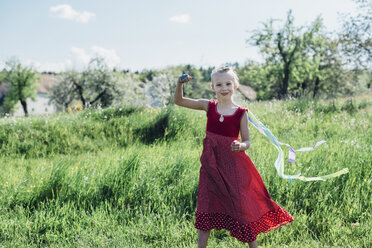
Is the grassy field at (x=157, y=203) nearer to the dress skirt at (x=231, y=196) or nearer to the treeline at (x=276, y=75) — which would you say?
the dress skirt at (x=231, y=196)

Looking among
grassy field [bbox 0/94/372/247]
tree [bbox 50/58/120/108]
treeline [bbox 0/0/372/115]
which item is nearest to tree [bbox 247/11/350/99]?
treeline [bbox 0/0/372/115]

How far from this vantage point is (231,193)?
8.41 ft

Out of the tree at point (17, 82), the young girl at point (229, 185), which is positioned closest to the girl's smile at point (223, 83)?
the young girl at point (229, 185)

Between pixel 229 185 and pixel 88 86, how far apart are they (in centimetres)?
4564

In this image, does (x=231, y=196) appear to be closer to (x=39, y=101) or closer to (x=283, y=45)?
(x=283, y=45)

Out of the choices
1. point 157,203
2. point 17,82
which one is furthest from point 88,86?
point 157,203

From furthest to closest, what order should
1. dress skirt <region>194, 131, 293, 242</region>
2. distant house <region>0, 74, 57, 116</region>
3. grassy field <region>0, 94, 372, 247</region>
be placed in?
distant house <region>0, 74, 57, 116</region> < grassy field <region>0, 94, 372, 247</region> < dress skirt <region>194, 131, 293, 242</region>

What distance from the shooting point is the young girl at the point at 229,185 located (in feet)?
8.38

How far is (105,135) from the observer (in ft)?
23.3

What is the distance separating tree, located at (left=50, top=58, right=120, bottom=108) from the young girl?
143 ft

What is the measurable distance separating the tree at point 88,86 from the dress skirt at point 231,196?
143ft

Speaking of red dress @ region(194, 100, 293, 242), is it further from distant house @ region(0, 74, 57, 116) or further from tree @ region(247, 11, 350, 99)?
distant house @ region(0, 74, 57, 116)

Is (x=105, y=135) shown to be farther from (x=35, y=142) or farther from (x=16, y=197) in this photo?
(x=16, y=197)

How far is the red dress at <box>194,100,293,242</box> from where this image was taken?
255 centimetres
